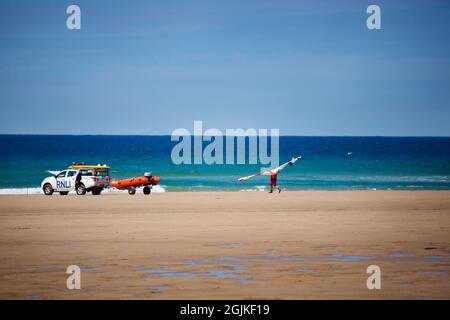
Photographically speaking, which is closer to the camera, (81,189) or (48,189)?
(81,189)

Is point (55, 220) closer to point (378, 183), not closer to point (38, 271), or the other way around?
point (38, 271)

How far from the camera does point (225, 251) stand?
18.5m

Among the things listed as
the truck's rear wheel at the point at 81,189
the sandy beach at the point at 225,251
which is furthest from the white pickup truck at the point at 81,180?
the sandy beach at the point at 225,251

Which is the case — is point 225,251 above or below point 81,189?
below

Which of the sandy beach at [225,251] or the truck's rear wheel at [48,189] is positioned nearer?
the sandy beach at [225,251]

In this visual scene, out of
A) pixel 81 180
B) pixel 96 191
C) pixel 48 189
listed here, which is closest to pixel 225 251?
pixel 81 180

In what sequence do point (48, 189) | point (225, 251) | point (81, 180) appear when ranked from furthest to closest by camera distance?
point (48, 189)
point (81, 180)
point (225, 251)

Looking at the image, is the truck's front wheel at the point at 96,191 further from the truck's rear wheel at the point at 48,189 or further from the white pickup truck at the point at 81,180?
the truck's rear wheel at the point at 48,189

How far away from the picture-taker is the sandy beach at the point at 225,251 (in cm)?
1399

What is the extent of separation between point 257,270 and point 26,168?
233ft

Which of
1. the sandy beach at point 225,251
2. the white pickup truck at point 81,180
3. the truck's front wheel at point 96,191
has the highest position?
the white pickup truck at point 81,180

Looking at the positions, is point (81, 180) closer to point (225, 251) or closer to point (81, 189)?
point (81, 189)

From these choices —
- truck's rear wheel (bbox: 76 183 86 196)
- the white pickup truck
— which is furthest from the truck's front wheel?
truck's rear wheel (bbox: 76 183 86 196)
